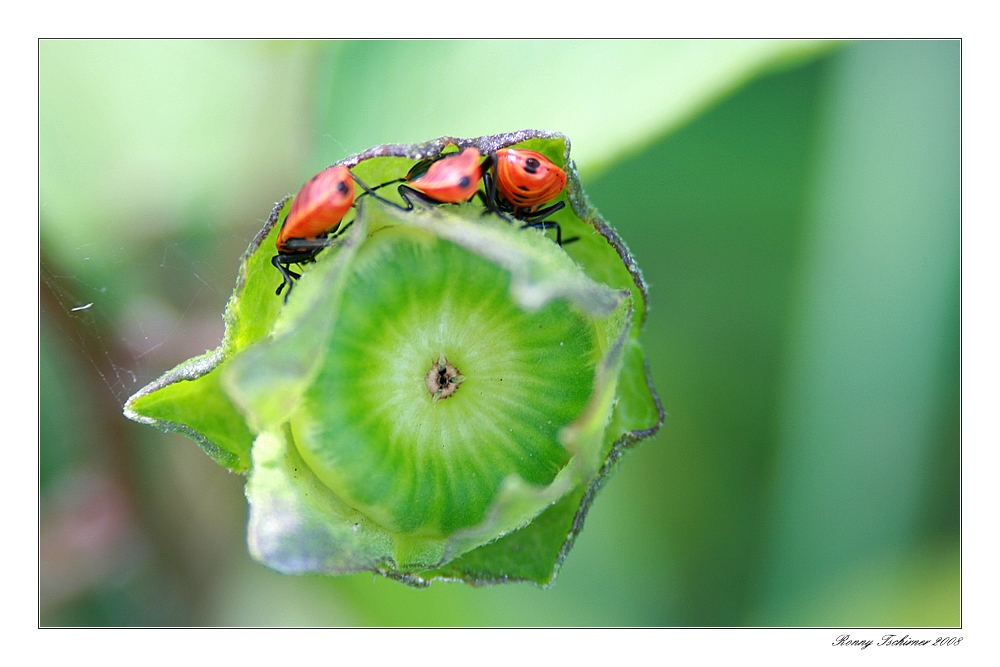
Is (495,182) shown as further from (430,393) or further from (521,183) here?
(430,393)

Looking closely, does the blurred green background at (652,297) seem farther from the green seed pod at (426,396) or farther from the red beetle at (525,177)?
the green seed pod at (426,396)

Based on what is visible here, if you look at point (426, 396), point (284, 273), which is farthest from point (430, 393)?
point (284, 273)

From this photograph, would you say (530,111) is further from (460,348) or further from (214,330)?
(214,330)

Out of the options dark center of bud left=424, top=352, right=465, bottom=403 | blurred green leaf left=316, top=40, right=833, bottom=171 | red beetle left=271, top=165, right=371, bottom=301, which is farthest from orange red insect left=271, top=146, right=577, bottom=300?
blurred green leaf left=316, top=40, right=833, bottom=171

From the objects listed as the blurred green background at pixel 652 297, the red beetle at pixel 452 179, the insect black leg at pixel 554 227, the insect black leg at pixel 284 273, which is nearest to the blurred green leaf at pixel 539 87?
the blurred green background at pixel 652 297

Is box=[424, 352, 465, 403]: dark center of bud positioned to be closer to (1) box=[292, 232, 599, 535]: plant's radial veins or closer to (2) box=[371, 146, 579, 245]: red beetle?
(1) box=[292, 232, 599, 535]: plant's radial veins

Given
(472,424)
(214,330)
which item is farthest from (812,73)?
(214,330)
